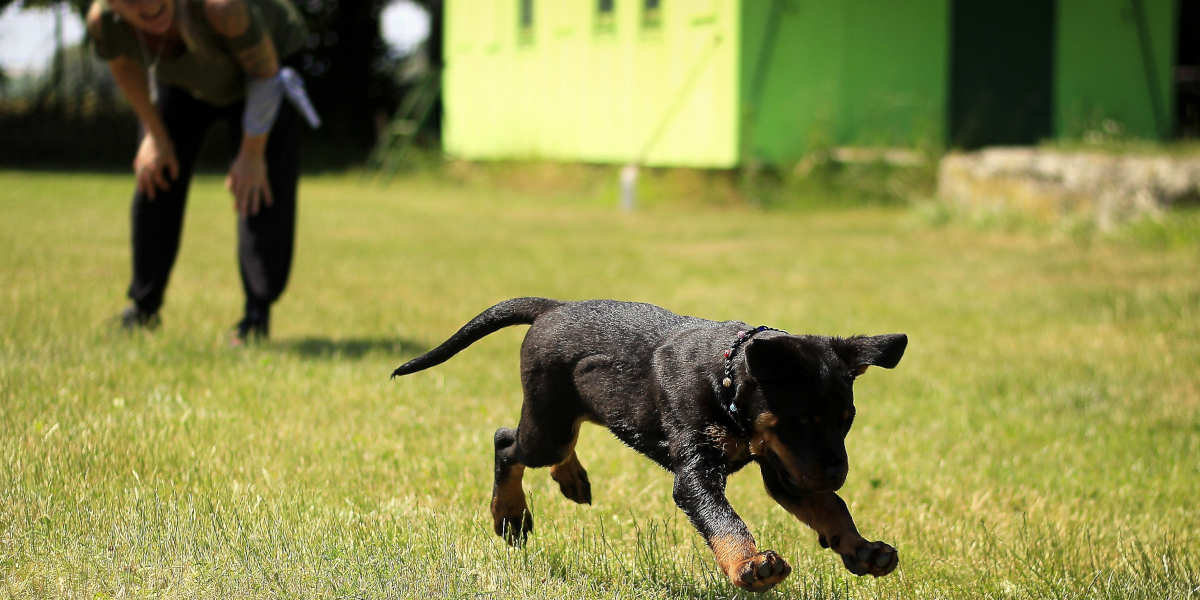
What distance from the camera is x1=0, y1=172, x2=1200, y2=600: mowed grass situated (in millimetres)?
3203

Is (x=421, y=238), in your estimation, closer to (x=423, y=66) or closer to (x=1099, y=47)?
(x=1099, y=47)

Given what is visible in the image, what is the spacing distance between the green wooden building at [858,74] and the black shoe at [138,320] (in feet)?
37.8

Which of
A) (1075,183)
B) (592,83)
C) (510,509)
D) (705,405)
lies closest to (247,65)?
(510,509)

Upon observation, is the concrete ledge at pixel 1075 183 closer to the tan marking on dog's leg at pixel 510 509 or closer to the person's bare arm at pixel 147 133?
the person's bare arm at pixel 147 133

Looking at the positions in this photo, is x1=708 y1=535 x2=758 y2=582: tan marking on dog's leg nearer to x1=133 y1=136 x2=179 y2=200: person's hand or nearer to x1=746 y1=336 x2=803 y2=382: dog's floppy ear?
x1=746 y1=336 x2=803 y2=382: dog's floppy ear

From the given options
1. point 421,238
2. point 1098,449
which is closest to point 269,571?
point 1098,449

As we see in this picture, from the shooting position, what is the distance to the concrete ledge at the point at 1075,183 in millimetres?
11648

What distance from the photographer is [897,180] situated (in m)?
16.3

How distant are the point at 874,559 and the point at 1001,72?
1647 centimetres

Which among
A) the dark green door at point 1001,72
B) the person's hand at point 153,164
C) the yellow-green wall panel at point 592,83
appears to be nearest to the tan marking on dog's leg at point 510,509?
the person's hand at point 153,164

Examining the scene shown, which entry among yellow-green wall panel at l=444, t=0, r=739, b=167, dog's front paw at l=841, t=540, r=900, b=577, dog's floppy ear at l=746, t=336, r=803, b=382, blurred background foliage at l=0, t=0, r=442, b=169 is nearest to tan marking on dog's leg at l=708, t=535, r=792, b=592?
dog's front paw at l=841, t=540, r=900, b=577

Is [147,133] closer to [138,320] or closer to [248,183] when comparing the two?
[248,183]

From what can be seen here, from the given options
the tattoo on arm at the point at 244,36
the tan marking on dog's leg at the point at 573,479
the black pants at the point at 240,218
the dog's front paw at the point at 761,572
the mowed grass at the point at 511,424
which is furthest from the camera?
the black pants at the point at 240,218

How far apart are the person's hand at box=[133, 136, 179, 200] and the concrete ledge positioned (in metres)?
8.97
